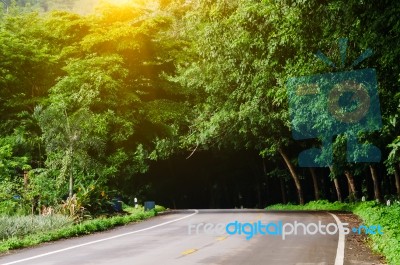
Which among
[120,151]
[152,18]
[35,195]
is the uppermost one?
[152,18]

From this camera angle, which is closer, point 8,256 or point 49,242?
point 8,256

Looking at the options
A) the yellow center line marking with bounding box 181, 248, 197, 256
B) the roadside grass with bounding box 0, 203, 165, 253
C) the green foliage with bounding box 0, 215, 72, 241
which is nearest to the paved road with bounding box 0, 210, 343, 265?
the yellow center line marking with bounding box 181, 248, 197, 256

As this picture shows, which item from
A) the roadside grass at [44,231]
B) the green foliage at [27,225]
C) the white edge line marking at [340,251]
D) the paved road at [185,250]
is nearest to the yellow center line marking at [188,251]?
the paved road at [185,250]

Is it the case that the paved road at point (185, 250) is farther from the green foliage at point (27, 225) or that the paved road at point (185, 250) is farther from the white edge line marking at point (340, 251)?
the green foliage at point (27, 225)

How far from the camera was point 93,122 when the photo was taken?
25.9 metres

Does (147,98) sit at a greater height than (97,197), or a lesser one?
greater

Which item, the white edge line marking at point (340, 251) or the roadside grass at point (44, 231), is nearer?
the white edge line marking at point (340, 251)

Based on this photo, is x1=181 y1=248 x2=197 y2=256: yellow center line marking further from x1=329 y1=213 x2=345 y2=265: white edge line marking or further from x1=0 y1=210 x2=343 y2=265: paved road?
x1=329 y1=213 x2=345 y2=265: white edge line marking

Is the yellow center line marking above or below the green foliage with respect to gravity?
below

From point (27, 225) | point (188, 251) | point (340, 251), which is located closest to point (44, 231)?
point (27, 225)

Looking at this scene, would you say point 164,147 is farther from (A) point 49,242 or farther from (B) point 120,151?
(A) point 49,242

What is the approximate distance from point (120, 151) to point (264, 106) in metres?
7.66

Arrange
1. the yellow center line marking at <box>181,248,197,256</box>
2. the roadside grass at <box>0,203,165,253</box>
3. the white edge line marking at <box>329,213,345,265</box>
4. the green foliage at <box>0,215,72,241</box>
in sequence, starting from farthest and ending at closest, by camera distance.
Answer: the green foliage at <box>0,215,72,241</box> → the roadside grass at <box>0,203,165,253</box> → the yellow center line marking at <box>181,248,197,256</box> → the white edge line marking at <box>329,213,345,265</box>

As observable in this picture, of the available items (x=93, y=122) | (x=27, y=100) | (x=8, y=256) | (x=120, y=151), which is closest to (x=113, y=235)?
(x=8, y=256)
